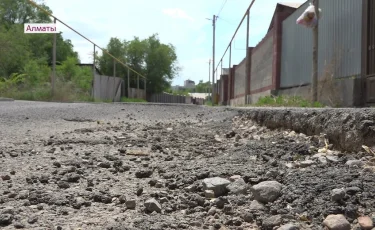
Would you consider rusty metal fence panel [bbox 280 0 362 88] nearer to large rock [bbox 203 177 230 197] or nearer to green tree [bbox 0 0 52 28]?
large rock [bbox 203 177 230 197]

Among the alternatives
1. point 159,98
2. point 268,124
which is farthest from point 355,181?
point 159,98

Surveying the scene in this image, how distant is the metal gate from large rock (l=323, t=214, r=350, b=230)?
252 inches

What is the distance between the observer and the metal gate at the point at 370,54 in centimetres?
766

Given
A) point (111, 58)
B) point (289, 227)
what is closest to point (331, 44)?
point (289, 227)

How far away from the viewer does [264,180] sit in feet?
8.28

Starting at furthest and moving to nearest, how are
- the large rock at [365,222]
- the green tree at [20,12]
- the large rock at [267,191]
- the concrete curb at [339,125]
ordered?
the green tree at [20,12] → the concrete curb at [339,125] → the large rock at [267,191] → the large rock at [365,222]

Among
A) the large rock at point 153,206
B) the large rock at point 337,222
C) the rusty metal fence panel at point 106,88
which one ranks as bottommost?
the large rock at point 153,206

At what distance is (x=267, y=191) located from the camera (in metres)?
2.22

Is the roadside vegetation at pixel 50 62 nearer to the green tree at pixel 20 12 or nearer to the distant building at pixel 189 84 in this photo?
the green tree at pixel 20 12

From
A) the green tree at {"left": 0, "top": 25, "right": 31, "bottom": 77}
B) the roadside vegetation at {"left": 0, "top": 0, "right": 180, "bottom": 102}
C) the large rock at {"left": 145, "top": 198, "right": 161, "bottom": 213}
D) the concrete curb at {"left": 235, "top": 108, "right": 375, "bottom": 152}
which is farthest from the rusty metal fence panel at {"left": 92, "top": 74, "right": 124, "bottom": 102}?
the large rock at {"left": 145, "top": 198, "right": 161, "bottom": 213}

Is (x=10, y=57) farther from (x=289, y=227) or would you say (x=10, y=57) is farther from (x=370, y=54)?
(x=289, y=227)

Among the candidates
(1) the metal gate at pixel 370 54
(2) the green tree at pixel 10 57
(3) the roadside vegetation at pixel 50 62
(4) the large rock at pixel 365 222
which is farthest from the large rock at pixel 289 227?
(2) the green tree at pixel 10 57

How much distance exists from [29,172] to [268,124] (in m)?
3.44

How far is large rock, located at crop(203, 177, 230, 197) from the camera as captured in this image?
2426mm
